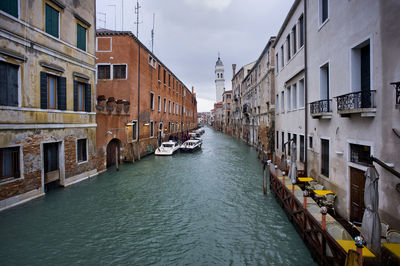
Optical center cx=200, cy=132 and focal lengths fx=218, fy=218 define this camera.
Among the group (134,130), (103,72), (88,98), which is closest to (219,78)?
(103,72)

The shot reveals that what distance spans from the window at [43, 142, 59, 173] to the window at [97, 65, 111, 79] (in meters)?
9.47

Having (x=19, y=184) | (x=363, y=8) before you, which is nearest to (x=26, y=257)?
(x=19, y=184)

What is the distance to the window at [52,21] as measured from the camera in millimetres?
9361

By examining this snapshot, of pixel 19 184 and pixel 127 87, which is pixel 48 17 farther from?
pixel 127 87

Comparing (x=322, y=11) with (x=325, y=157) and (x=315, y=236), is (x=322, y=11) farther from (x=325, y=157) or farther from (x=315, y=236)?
(x=315, y=236)

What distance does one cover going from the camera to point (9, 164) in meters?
7.86

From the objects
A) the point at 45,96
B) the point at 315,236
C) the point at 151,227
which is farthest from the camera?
the point at 45,96

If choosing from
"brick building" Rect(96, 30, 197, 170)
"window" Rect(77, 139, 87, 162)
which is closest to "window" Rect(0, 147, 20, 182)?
"window" Rect(77, 139, 87, 162)

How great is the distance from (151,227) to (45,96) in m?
7.13

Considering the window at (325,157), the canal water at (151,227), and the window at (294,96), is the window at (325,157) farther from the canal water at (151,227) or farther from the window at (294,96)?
the window at (294,96)

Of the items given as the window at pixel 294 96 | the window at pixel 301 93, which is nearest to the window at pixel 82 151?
the window at pixel 301 93

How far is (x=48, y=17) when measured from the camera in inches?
369

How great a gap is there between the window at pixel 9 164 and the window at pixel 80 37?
20.2 ft

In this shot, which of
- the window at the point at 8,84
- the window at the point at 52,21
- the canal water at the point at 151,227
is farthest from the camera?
the window at the point at 52,21
